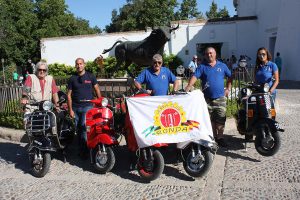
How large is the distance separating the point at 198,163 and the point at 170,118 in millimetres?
714

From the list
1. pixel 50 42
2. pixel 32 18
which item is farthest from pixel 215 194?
pixel 32 18

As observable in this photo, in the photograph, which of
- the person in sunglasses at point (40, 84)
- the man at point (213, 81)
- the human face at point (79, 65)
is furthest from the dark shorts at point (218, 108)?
the person in sunglasses at point (40, 84)

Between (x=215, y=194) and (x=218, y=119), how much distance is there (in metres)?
1.92

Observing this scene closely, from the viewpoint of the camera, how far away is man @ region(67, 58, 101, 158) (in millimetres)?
6168

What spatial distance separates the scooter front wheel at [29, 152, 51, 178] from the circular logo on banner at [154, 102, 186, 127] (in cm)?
174

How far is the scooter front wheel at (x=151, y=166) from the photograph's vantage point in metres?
5.12

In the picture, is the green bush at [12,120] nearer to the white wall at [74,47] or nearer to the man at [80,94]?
the man at [80,94]

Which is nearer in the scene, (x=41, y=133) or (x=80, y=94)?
(x=41, y=133)

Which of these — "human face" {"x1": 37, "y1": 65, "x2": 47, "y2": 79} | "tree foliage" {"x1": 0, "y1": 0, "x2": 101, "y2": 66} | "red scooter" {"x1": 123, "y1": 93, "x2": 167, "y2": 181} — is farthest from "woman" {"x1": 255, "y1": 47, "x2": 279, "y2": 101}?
"tree foliage" {"x1": 0, "y1": 0, "x2": 101, "y2": 66}

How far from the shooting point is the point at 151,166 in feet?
17.0

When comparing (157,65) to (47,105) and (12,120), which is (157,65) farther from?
(12,120)

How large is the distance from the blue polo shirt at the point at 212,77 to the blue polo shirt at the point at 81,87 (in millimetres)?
1733

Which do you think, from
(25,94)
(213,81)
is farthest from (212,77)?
(25,94)

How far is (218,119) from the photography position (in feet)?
20.9
